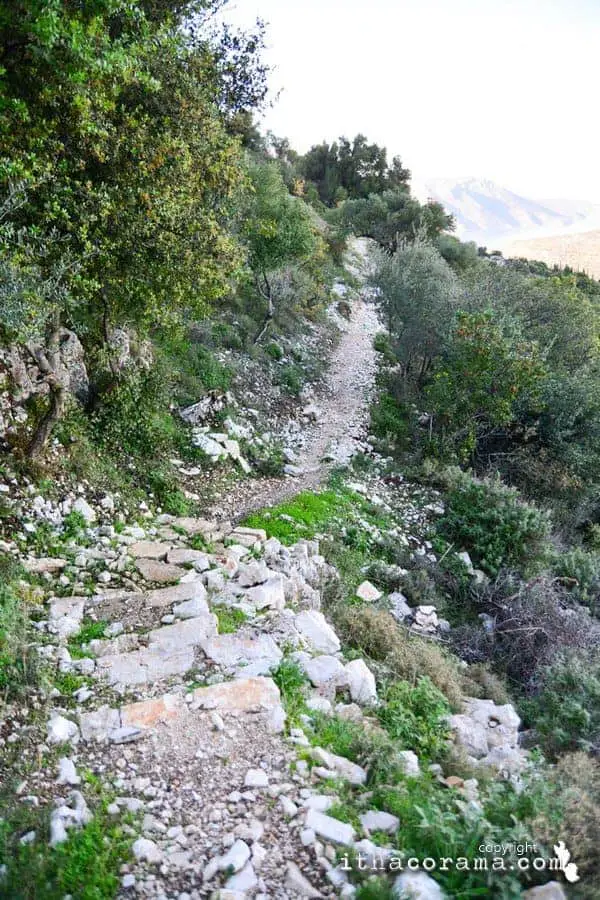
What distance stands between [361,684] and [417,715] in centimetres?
82

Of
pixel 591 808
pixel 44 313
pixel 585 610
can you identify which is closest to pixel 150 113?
pixel 44 313

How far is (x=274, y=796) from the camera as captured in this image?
4906 millimetres

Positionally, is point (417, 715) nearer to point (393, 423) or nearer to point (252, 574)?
point (252, 574)

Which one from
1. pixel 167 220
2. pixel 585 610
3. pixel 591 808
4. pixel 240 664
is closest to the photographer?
pixel 591 808

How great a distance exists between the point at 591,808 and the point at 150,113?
12.6m

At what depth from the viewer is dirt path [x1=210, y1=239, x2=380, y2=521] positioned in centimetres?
1315

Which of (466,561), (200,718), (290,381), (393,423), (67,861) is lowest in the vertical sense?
(67,861)

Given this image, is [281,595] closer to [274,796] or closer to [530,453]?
[274,796]

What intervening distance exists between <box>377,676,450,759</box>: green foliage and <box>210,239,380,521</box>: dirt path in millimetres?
5839

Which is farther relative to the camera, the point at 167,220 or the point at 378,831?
the point at 167,220

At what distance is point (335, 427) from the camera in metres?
19.4

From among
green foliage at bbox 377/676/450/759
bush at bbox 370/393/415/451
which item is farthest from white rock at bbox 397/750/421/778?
bush at bbox 370/393/415/451

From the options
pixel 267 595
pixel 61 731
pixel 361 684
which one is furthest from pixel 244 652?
→ pixel 61 731

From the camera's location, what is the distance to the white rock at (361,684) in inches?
268
